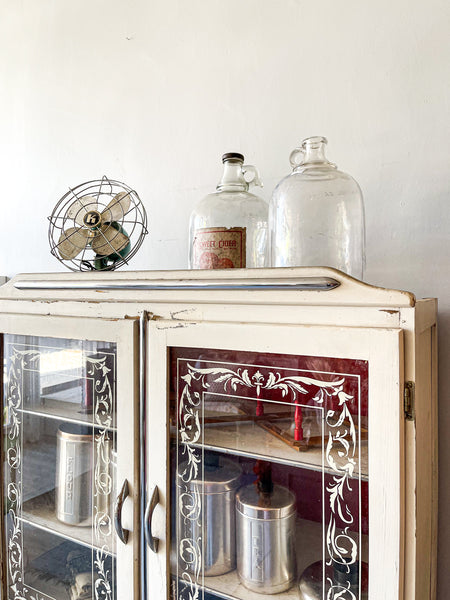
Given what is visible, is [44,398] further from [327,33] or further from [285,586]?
[327,33]

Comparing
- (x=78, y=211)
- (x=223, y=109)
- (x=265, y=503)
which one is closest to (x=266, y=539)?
(x=265, y=503)

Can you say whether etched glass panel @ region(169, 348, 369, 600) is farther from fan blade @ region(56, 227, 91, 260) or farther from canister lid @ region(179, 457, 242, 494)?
fan blade @ region(56, 227, 91, 260)

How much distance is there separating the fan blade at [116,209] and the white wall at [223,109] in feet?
0.86

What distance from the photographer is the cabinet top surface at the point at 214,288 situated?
2.47 ft

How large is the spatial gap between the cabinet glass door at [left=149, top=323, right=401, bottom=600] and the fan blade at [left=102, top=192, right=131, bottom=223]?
0.44m

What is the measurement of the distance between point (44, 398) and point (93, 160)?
35.8 inches

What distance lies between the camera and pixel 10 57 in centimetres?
183

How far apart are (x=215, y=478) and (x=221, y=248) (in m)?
0.50

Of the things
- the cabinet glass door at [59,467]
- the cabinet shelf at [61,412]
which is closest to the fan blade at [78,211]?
the cabinet glass door at [59,467]

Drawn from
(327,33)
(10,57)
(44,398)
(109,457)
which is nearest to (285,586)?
(109,457)

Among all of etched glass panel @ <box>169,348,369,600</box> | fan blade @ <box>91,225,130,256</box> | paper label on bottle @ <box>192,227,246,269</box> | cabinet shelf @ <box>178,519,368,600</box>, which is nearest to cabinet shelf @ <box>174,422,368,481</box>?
etched glass panel @ <box>169,348,369,600</box>

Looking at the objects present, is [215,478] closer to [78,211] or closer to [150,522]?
[150,522]

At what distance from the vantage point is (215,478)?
0.93m

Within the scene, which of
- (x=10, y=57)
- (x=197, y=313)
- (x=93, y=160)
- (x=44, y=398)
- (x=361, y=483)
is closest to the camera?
(x=361, y=483)
